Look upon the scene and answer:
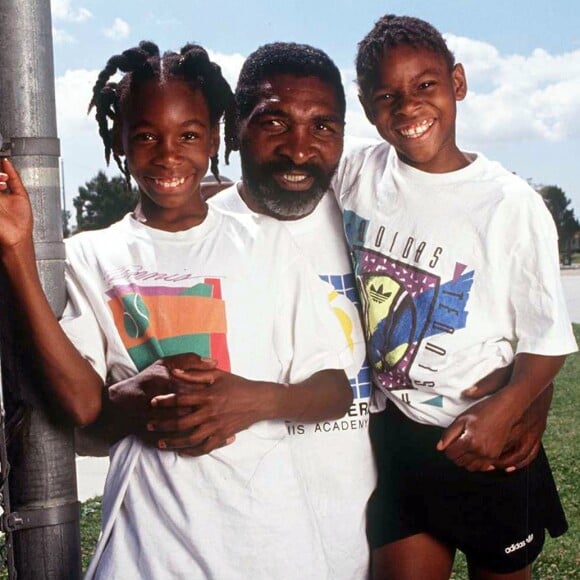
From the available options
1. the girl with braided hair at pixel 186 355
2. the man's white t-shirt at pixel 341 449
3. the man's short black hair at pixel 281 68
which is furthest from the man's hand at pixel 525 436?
the man's short black hair at pixel 281 68

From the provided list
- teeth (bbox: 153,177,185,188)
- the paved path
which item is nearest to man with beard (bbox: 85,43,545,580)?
teeth (bbox: 153,177,185,188)

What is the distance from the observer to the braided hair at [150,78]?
2.00m

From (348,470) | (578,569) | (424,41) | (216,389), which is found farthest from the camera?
(578,569)

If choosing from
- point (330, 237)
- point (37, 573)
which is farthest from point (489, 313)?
point (37, 573)

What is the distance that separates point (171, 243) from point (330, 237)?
419mm

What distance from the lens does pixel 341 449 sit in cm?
223

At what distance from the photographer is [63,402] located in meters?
2.00

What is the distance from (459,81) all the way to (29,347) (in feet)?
3.38

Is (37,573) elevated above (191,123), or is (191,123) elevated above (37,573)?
(191,123)

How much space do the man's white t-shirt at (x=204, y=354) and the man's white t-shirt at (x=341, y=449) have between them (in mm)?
159

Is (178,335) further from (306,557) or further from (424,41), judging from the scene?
(424,41)

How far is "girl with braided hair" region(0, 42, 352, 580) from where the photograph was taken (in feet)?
6.45

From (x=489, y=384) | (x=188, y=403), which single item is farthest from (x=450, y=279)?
(x=188, y=403)

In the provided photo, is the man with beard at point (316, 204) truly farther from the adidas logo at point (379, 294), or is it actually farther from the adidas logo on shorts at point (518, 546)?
the adidas logo on shorts at point (518, 546)
